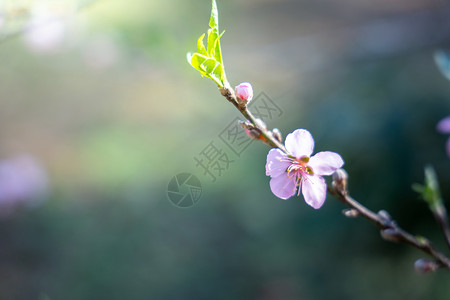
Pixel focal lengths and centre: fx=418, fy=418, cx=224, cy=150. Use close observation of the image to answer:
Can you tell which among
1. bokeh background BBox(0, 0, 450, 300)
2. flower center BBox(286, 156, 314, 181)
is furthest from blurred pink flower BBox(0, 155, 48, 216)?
flower center BBox(286, 156, 314, 181)

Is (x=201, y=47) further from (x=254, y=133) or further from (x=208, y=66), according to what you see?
(x=254, y=133)

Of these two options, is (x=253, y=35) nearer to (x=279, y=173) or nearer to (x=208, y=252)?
(x=208, y=252)

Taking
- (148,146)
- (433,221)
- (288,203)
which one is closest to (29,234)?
(148,146)

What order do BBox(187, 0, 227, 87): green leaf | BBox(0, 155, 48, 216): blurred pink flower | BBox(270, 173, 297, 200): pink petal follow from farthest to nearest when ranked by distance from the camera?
1. BBox(0, 155, 48, 216): blurred pink flower
2. BBox(270, 173, 297, 200): pink petal
3. BBox(187, 0, 227, 87): green leaf

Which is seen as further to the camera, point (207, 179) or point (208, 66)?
point (207, 179)

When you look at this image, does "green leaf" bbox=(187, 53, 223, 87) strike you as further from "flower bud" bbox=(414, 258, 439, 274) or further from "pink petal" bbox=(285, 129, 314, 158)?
"flower bud" bbox=(414, 258, 439, 274)

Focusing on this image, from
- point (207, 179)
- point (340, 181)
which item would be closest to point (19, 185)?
point (207, 179)

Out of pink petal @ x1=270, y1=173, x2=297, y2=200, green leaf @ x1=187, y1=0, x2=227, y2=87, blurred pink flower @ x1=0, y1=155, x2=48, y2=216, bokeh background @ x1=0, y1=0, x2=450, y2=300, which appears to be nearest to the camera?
green leaf @ x1=187, y1=0, x2=227, y2=87
